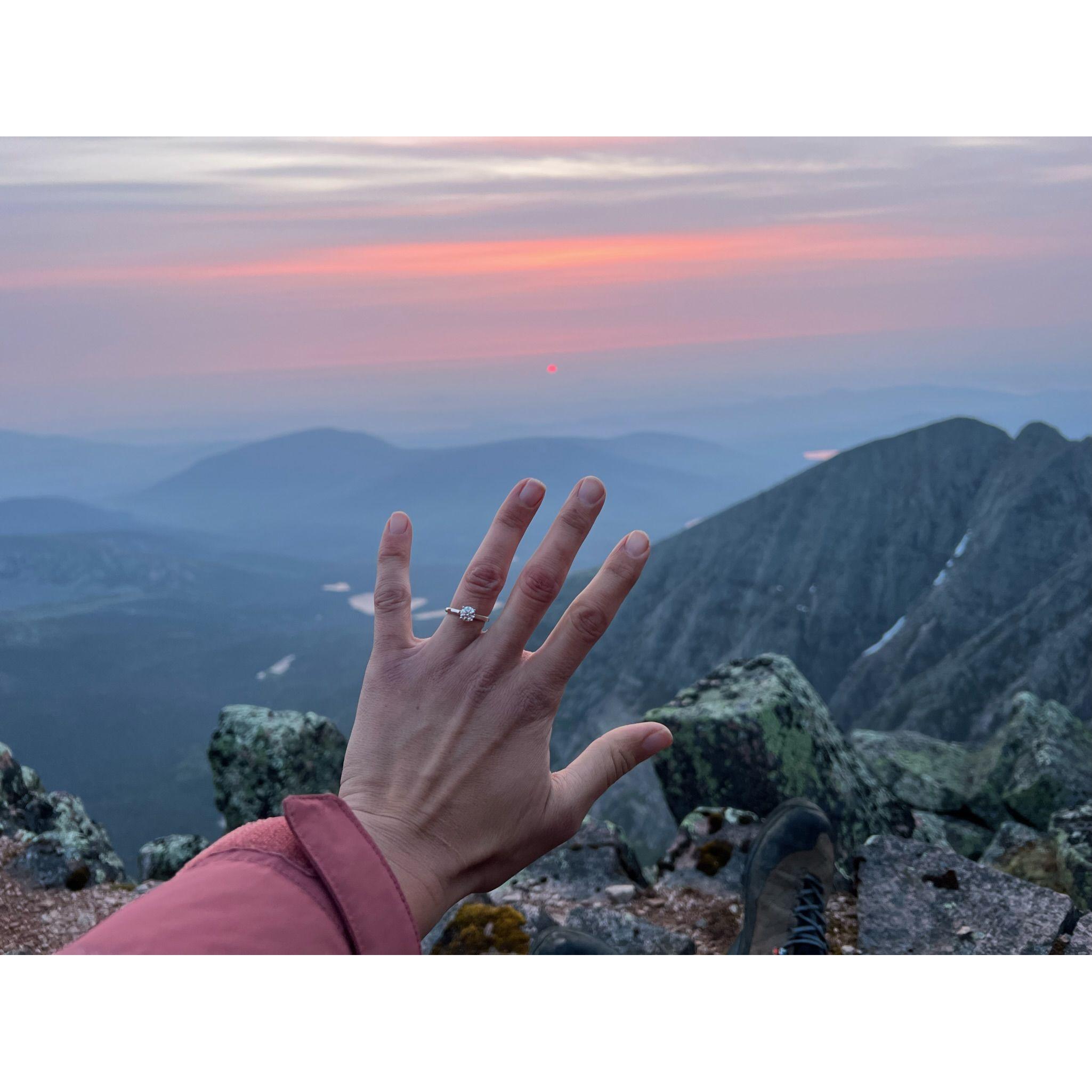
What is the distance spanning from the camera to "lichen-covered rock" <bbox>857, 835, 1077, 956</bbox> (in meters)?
4.48

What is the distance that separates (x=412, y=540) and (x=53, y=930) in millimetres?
5349

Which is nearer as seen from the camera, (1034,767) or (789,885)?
(789,885)

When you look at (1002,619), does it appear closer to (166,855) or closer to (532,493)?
(166,855)

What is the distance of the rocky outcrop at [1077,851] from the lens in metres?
5.04

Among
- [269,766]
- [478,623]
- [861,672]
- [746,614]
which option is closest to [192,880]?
[478,623]

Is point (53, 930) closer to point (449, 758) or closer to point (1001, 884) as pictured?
point (449, 758)

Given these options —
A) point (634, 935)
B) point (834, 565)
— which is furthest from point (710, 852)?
point (834, 565)

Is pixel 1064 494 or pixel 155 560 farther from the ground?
pixel 1064 494

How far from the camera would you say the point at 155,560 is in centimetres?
4966

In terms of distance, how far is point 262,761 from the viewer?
821 cm

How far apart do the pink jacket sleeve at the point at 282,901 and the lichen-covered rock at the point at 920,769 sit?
8.72 meters

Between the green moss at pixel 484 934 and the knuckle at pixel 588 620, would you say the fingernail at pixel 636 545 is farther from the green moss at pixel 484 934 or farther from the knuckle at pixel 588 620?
the green moss at pixel 484 934

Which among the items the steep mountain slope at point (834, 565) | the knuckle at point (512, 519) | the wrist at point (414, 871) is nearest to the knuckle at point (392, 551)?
the knuckle at point (512, 519)

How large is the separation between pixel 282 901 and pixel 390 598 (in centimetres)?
94
